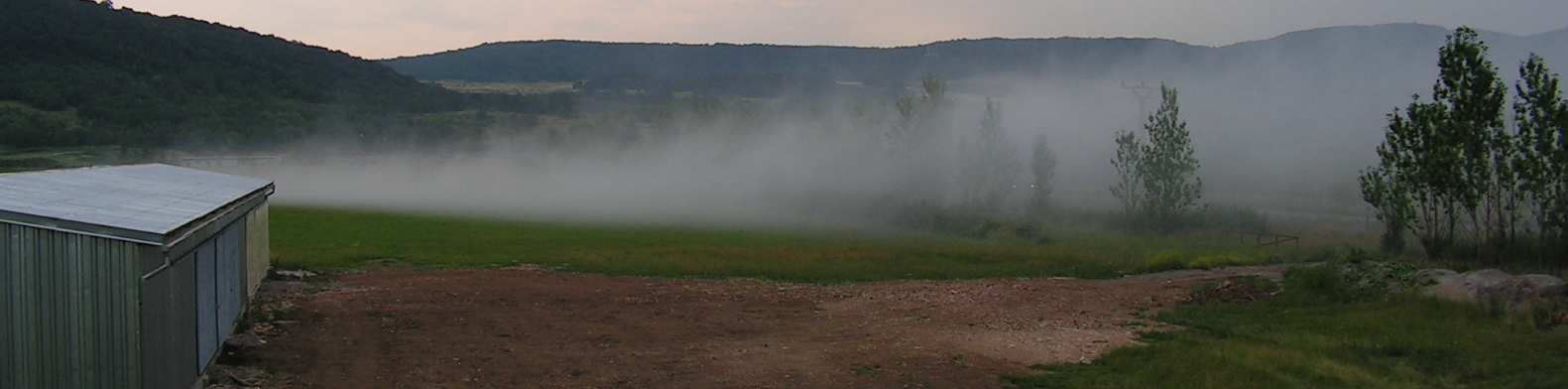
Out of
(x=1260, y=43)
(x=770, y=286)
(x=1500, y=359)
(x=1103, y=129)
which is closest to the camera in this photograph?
(x=1500, y=359)

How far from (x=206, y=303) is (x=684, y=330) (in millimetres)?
7935

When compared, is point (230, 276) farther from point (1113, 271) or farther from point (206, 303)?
point (1113, 271)

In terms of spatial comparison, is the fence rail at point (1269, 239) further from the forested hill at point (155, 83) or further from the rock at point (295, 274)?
the forested hill at point (155, 83)

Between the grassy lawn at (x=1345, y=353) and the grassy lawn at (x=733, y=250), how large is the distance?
462 inches

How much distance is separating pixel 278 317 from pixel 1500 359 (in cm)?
2009

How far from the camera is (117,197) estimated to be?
15.9 m

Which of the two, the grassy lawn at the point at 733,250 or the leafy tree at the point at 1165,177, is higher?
the leafy tree at the point at 1165,177

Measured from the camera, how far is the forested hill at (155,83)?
93.1 meters

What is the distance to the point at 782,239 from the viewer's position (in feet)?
153

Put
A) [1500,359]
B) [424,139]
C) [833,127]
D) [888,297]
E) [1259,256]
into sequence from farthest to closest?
[424,139] < [833,127] < [1259,256] < [888,297] < [1500,359]

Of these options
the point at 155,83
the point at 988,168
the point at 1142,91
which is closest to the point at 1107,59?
the point at 1142,91

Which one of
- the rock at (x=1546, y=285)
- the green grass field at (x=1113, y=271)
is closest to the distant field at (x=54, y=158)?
the green grass field at (x=1113, y=271)

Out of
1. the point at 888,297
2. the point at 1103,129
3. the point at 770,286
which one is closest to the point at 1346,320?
the point at 888,297

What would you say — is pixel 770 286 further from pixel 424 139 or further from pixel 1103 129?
pixel 424 139
